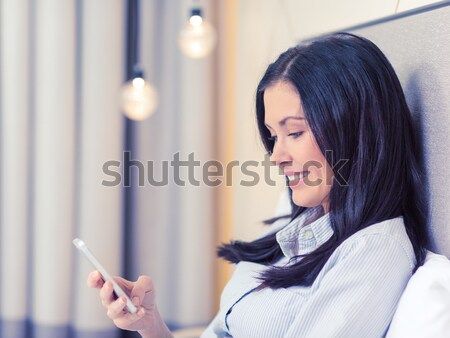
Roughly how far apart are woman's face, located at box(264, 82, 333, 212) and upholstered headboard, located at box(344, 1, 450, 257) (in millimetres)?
179

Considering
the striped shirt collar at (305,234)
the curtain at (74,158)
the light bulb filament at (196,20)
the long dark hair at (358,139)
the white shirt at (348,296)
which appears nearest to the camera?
the white shirt at (348,296)

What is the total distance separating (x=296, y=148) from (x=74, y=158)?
1070mm

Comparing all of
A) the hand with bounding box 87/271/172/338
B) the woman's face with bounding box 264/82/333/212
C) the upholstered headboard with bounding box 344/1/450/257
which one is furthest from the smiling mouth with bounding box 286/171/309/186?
the hand with bounding box 87/271/172/338

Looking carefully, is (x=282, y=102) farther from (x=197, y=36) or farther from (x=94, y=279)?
(x=197, y=36)

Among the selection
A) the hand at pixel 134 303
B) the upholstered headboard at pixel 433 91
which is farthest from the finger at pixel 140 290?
the upholstered headboard at pixel 433 91

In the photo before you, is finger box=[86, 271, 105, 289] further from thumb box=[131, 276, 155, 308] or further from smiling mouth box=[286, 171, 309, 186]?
smiling mouth box=[286, 171, 309, 186]

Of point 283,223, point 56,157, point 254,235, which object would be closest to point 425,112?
point 283,223

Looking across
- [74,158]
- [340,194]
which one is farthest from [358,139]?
[74,158]

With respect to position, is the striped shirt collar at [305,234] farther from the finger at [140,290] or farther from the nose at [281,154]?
the finger at [140,290]

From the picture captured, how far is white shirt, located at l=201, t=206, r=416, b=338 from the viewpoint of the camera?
0.77 m

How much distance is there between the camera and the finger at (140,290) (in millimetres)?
981

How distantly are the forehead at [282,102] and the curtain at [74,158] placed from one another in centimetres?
96

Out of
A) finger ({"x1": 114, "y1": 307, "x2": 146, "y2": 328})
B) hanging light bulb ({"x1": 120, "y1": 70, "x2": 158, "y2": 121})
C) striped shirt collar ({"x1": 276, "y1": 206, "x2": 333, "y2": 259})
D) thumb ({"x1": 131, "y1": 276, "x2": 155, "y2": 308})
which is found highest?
hanging light bulb ({"x1": 120, "y1": 70, "x2": 158, "y2": 121})

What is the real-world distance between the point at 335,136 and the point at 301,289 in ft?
0.88
